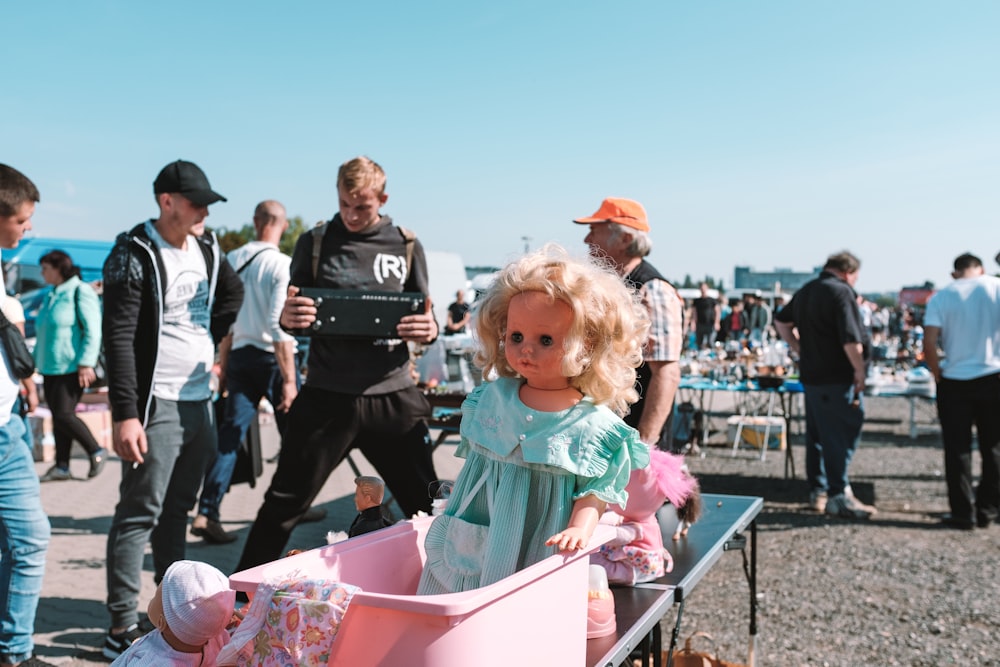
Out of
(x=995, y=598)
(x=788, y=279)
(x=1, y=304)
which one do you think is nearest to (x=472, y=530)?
(x=1, y=304)

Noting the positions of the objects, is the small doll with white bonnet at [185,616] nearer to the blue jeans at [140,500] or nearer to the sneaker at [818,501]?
the blue jeans at [140,500]

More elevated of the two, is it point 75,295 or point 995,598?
point 75,295

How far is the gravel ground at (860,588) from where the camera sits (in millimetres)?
3916

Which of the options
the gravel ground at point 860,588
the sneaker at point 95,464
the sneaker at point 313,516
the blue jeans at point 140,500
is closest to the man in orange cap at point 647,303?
the gravel ground at point 860,588

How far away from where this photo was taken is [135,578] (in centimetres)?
324

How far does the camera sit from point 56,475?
7285 mm

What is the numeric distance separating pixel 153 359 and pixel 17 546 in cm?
79

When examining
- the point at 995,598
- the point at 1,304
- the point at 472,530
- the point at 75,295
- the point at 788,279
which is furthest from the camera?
the point at 788,279

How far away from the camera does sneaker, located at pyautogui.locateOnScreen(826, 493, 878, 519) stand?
255 inches

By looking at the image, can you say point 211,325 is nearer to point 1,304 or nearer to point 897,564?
point 1,304

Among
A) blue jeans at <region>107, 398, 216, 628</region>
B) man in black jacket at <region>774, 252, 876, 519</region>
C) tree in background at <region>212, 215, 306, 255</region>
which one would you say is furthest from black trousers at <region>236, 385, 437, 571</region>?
tree in background at <region>212, 215, 306, 255</region>

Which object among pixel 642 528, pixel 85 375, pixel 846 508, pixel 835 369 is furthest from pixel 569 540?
pixel 85 375

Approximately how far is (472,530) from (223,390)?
418 centimetres

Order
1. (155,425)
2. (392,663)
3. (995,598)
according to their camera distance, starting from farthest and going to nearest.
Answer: (995,598)
(155,425)
(392,663)
